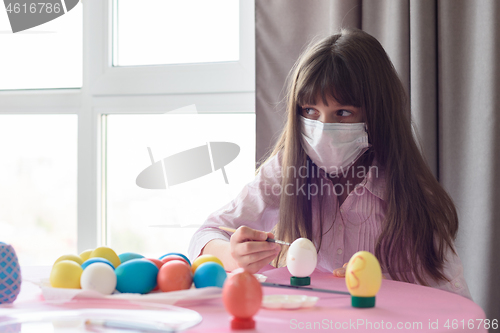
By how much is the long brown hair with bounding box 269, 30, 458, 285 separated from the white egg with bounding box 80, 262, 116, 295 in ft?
1.79

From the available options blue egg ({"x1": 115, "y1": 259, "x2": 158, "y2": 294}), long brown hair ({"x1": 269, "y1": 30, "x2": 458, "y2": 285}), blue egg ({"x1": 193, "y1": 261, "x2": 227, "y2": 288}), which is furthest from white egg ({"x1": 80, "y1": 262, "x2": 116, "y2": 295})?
long brown hair ({"x1": 269, "y1": 30, "x2": 458, "y2": 285})

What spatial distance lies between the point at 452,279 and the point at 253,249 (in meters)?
0.43

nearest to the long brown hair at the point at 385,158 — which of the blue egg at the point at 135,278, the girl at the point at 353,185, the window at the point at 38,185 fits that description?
the girl at the point at 353,185

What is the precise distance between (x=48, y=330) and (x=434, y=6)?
128 centimetres

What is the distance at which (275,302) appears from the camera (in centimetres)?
56

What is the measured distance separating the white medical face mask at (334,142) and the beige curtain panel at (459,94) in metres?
0.36

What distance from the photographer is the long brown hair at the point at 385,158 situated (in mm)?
993

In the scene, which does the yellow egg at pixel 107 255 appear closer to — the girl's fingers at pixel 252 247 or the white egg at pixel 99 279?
the white egg at pixel 99 279

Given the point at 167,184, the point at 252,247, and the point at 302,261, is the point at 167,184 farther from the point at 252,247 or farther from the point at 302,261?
the point at 302,261

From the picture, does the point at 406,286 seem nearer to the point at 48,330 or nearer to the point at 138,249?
the point at 48,330

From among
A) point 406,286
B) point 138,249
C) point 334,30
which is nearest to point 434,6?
point 334,30

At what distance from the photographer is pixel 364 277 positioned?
0.55 metres

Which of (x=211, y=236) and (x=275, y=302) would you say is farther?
(x=211, y=236)

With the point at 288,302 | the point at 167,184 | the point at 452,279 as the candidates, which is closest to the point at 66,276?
the point at 288,302
